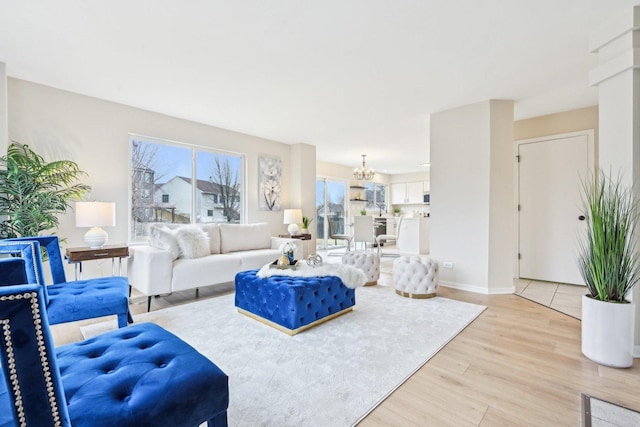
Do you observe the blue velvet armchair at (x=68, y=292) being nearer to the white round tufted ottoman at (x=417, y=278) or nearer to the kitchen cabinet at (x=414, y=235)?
the white round tufted ottoman at (x=417, y=278)

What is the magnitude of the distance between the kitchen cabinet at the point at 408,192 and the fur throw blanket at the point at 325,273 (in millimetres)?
7518

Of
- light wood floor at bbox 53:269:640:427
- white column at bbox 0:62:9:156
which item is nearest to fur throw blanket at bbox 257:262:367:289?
light wood floor at bbox 53:269:640:427

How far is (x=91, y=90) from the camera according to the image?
139 inches

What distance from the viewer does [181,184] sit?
4.71 meters

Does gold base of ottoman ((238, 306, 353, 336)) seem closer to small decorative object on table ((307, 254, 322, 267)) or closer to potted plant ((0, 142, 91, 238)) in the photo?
small decorative object on table ((307, 254, 322, 267))

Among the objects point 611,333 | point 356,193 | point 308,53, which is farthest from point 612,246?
point 356,193

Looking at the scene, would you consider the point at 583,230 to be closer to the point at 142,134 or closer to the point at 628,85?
the point at 628,85

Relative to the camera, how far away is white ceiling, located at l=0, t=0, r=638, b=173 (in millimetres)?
2186

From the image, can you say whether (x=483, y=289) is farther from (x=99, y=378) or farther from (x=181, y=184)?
(x=181, y=184)

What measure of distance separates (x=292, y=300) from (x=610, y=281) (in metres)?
2.36

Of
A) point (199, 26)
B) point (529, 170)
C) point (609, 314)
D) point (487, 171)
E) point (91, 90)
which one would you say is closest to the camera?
point (609, 314)

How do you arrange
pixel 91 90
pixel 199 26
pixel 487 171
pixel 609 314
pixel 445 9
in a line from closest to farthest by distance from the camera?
1. pixel 609 314
2. pixel 445 9
3. pixel 199 26
4. pixel 91 90
5. pixel 487 171

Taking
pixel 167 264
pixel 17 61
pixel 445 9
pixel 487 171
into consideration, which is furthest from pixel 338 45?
pixel 17 61

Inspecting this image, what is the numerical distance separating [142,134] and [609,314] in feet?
17.7
